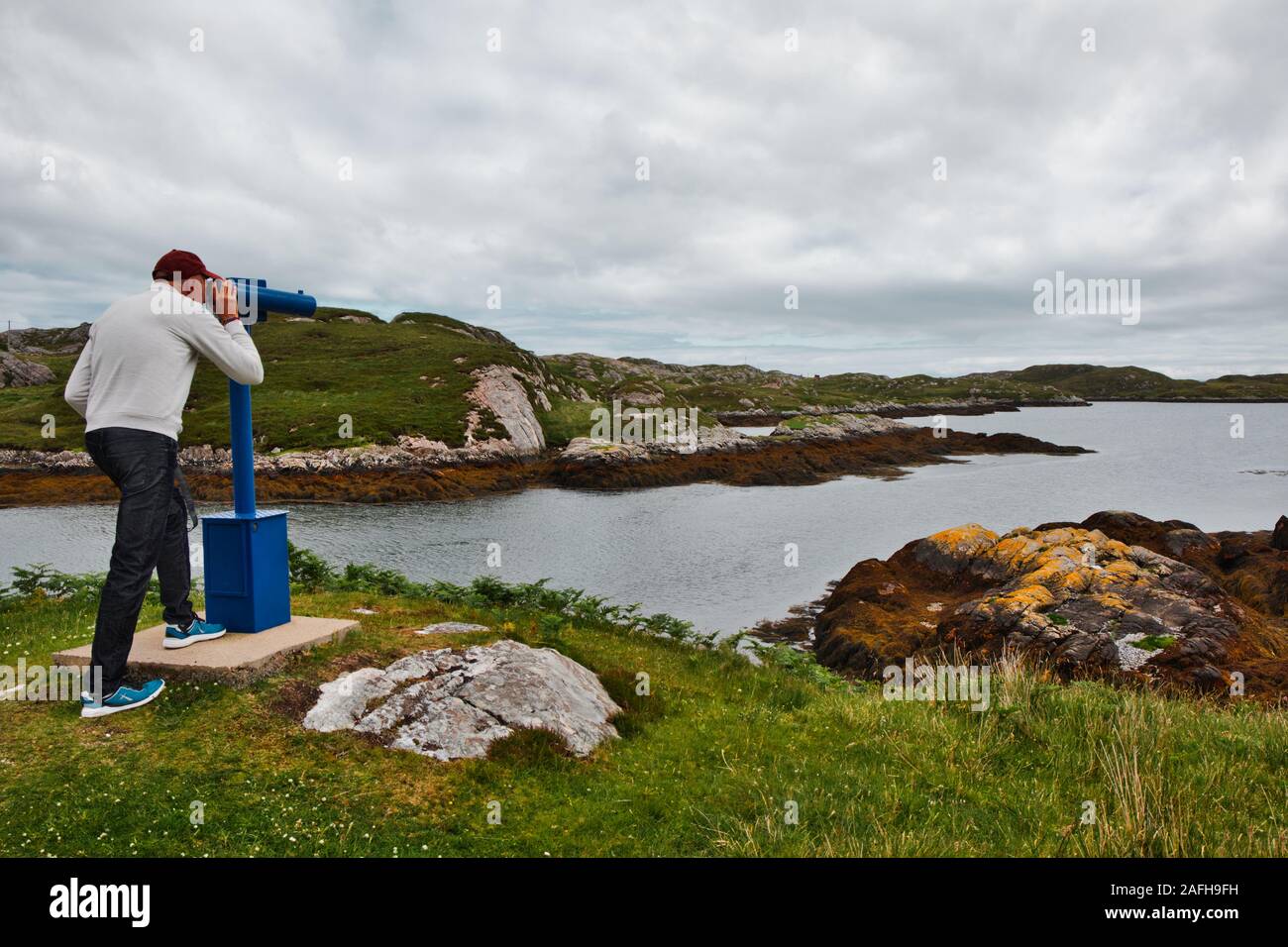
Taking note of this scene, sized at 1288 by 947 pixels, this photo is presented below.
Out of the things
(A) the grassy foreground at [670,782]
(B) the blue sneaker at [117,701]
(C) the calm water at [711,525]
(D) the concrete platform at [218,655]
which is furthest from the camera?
(C) the calm water at [711,525]

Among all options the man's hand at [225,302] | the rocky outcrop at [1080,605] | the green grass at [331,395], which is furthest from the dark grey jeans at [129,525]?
the green grass at [331,395]

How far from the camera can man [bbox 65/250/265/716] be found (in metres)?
6.68

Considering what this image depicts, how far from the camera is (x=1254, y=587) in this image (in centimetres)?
2389

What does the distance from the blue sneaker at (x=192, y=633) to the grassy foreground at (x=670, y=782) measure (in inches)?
27.5

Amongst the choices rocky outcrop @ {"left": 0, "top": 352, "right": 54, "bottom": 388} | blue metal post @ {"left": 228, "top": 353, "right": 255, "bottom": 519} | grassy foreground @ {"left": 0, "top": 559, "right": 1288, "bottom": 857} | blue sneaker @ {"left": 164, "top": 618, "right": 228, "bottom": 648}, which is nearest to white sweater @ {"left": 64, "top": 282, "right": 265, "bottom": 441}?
blue metal post @ {"left": 228, "top": 353, "right": 255, "bottom": 519}

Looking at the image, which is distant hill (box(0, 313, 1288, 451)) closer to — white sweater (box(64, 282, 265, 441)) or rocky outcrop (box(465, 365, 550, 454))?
rocky outcrop (box(465, 365, 550, 454))

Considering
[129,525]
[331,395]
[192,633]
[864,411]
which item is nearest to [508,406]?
[331,395]

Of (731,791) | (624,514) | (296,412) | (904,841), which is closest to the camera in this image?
(904,841)

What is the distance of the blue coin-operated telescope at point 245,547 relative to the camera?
28.1 ft

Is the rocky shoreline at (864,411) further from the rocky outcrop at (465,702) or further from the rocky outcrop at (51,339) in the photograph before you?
the rocky outcrop at (51,339)

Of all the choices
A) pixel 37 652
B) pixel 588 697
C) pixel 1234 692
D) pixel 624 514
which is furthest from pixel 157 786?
pixel 624 514

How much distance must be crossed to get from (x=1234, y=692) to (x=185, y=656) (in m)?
16.8
